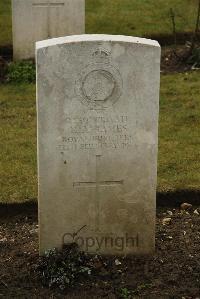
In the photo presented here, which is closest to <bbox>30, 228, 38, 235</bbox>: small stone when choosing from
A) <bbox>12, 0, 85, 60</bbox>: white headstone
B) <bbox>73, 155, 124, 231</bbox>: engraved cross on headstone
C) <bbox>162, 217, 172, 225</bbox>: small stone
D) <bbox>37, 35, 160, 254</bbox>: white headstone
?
<bbox>37, 35, 160, 254</bbox>: white headstone

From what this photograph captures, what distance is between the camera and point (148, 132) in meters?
5.17

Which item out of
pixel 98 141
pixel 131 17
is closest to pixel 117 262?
pixel 98 141

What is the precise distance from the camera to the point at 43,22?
11.0 m

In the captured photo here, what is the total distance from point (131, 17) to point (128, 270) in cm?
803

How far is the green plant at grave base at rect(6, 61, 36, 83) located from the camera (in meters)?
10.2

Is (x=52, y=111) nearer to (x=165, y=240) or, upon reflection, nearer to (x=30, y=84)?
(x=165, y=240)

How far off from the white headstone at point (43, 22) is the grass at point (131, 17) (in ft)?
2.57

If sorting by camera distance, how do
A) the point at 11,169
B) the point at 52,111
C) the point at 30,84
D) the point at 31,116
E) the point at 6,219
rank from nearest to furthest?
1. the point at 52,111
2. the point at 6,219
3. the point at 11,169
4. the point at 31,116
5. the point at 30,84

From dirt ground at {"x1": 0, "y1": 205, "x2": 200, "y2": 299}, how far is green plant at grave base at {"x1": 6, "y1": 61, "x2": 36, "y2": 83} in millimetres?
4398

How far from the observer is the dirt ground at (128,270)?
A: 5.00 meters

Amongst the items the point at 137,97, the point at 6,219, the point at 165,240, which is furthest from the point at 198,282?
the point at 6,219

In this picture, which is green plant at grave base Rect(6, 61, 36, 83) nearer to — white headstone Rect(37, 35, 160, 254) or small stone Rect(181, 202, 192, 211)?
small stone Rect(181, 202, 192, 211)

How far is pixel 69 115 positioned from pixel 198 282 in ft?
5.15

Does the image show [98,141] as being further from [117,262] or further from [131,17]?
[131,17]
